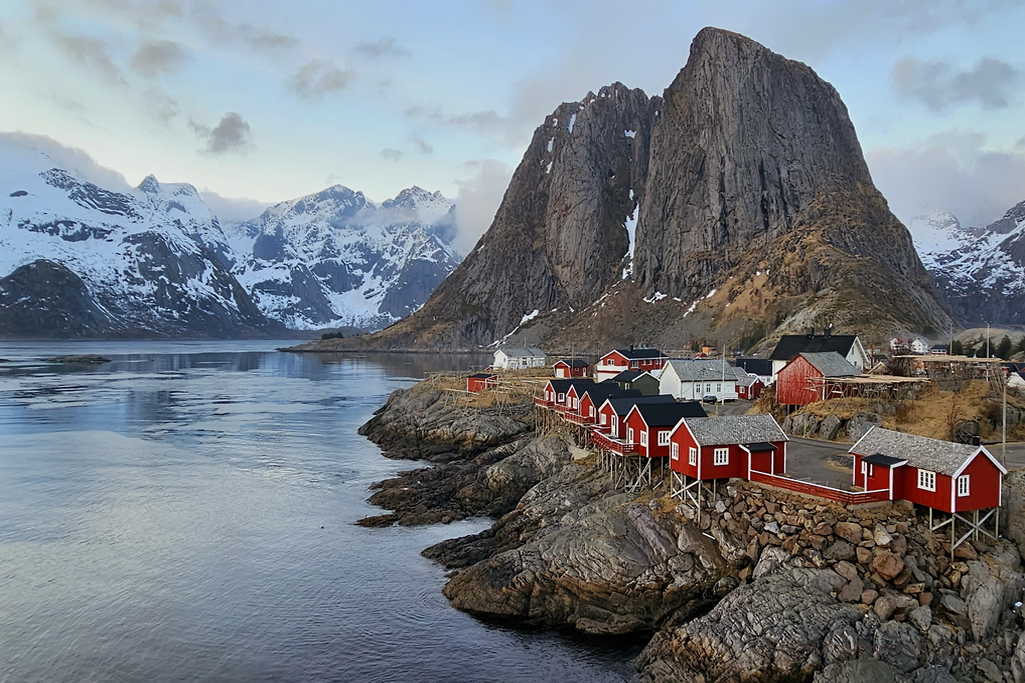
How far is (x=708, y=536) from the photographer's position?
2875 cm

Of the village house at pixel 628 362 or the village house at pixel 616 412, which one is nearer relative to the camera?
the village house at pixel 616 412

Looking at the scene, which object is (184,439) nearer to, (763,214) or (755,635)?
(755,635)

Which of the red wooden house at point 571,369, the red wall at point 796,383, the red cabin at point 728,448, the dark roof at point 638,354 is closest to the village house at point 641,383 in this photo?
the red wall at point 796,383

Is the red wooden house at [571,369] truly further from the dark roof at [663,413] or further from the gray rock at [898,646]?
the gray rock at [898,646]

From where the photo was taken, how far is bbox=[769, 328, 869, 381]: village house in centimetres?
5575

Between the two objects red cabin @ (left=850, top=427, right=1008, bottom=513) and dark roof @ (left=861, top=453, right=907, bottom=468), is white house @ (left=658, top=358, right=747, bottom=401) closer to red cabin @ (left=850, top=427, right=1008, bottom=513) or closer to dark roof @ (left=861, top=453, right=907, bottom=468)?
red cabin @ (left=850, top=427, right=1008, bottom=513)

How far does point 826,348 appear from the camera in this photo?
5631 cm

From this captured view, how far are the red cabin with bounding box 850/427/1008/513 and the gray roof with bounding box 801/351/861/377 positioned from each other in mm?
18959

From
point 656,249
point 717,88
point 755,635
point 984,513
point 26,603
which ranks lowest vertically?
point 26,603

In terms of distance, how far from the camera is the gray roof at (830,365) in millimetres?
46781

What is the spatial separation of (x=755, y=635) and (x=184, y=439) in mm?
60912

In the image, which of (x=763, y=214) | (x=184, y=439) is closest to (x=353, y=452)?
(x=184, y=439)

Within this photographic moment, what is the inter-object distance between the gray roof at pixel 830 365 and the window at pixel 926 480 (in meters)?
20.7

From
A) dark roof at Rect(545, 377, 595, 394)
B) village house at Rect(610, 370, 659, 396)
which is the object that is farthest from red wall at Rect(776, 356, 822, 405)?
dark roof at Rect(545, 377, 595, 394)
